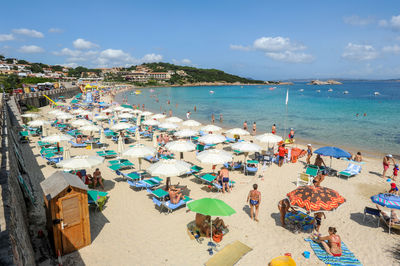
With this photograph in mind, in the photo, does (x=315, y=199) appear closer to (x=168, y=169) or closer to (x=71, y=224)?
(x=168, y=169)

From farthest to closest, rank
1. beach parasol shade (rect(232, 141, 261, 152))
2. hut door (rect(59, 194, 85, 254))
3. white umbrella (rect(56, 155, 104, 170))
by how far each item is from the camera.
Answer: beach parasol shade (rect(232, 141, 261, 152))
white umbrella (rect(56, 155, 104, 170))
hut door (rect(59, 194, 85, 254))

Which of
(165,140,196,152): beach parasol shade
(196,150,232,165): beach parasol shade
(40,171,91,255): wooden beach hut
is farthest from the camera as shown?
(165,140,196,152): beach parasol shade

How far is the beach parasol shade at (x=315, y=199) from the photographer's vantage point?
5676 mm

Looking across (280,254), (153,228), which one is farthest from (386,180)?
(153,228)

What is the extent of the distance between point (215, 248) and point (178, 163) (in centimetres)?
293

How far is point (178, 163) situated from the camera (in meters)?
7.80

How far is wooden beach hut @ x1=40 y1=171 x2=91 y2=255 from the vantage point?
511 centimetres

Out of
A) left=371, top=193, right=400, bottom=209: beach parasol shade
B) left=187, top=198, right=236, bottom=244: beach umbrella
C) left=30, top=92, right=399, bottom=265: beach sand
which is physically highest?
left=187, top=198, right=236, bottom=244: beach umbrella

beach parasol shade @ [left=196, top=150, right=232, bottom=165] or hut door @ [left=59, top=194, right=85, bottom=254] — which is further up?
beach parasol shade @ [left=196, top=150, right=232, bottom=165]

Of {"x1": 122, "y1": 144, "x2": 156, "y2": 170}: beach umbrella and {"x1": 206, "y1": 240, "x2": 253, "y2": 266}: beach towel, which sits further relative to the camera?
{"x1": 122, "y1": 144, "x2": 156, "y2": 170}: beach umbrella

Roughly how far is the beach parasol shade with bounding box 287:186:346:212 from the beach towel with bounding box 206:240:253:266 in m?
1.71

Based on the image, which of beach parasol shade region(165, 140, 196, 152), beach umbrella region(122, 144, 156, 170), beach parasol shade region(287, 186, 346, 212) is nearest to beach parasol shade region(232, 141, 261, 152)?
beach parasol shade region(165, 140, 196, 152)

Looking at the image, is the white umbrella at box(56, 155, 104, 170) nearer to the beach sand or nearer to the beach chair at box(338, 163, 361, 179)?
the beach sand

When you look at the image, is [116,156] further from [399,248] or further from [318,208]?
[399,248]
